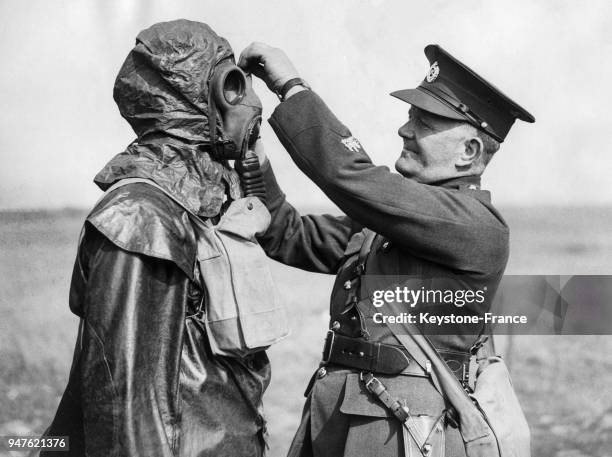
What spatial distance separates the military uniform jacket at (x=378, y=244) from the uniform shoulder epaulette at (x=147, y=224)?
0.78m

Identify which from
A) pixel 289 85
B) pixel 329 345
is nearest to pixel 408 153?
pixel 289 85

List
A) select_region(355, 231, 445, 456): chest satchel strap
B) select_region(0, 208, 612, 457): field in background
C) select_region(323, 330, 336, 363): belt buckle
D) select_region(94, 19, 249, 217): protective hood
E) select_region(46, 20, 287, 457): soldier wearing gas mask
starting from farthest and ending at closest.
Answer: select_region(0, 208, 612, 457): field in background → select_region(323, 330, 336, 363): belt buckle → select_region(355, 231, 445, 456): chest satchel strap → select_region(94, 19, 249, 217): protective hood → select_region(46, 20, 287, 457): soldier wearing gas mask

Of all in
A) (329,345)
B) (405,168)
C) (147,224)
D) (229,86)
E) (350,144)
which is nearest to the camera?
(147,224)

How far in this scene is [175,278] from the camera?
2166 mm

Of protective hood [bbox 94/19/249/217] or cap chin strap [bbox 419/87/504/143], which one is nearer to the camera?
protective hood [bbox 94/19/249/217]

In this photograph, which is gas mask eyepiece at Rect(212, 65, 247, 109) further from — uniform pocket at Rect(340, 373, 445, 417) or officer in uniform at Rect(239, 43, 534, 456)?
uniform pocket at Rect(340, 373, 445, 417)

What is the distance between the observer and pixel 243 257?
2.34 meters

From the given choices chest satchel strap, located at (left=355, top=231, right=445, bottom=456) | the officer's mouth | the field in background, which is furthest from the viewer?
the field in background

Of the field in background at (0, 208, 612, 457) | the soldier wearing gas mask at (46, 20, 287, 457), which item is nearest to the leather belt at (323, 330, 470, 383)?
the soldier wearing gas mask at (46, 20, 287, 457)

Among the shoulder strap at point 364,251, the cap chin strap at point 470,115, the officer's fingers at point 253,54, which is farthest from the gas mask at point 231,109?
the cap chin strap at point 470,115

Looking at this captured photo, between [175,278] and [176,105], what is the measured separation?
1.61 ft

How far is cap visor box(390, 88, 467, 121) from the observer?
3064 mm

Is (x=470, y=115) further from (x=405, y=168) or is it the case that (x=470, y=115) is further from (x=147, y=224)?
(x=147, y=224)

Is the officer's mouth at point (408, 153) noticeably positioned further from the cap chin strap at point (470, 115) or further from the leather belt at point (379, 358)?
the leather belt at point (379, 358)
